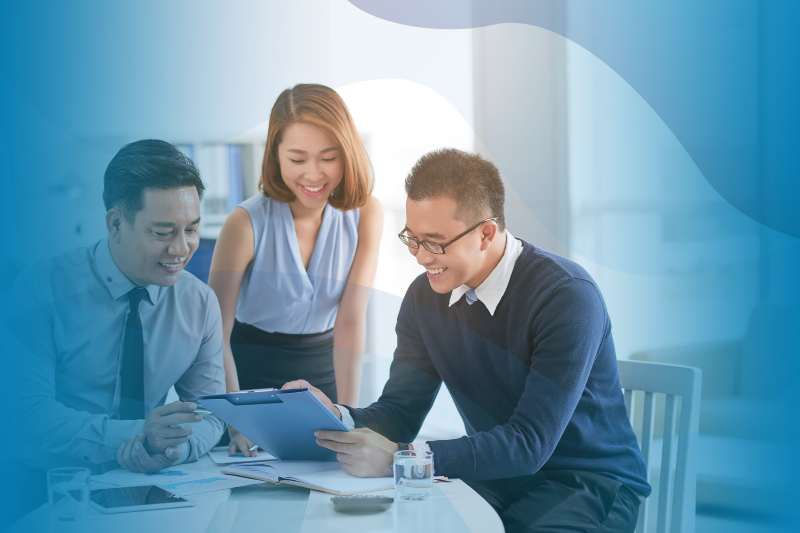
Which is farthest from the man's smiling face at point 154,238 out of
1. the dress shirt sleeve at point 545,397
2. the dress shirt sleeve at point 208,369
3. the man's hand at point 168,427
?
the dress shirt sleeve at point 545,397

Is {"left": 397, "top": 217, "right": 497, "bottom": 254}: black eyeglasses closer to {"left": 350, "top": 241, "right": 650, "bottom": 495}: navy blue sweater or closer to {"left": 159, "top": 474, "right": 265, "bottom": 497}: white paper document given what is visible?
{"left": 350, "top": 241, "right": 650, "bottom": 495}: navy blue sweater

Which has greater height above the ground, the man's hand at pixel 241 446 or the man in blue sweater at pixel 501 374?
the man in blue sweater at pixel 501 374

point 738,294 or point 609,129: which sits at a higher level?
point 609,129

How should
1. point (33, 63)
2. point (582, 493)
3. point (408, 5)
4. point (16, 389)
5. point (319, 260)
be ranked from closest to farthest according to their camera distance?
point (582, 493) < point (16, 389) < point (33, 63) < point (319, 260) < point (408, 5)

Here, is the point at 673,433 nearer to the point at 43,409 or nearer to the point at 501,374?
the point at 501,374

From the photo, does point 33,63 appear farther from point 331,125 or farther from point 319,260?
point 319,260

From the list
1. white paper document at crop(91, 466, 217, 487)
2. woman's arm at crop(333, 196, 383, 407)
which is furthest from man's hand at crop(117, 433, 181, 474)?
woman's arm at crop(333, 196, 383, 407)

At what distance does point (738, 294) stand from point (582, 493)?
1.13 metres

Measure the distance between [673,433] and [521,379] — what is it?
1.10ft

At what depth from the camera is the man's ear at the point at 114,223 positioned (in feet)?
4.92

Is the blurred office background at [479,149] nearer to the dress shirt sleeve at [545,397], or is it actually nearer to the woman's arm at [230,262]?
the woman's arm at [230,262]

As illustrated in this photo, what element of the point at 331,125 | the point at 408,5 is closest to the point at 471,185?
the point at 331,125

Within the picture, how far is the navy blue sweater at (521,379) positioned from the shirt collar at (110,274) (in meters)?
0.62

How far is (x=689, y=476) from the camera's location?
1.30 metres
